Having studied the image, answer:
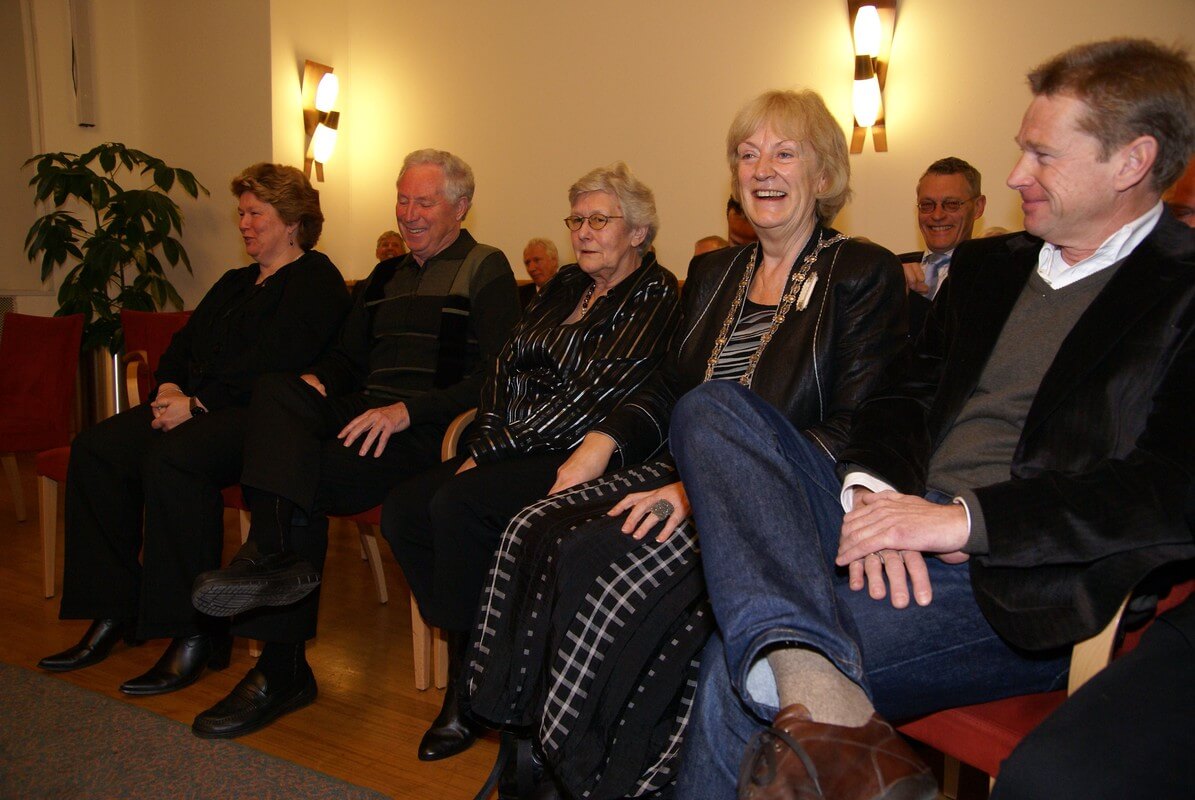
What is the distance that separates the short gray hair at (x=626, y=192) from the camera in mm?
2311

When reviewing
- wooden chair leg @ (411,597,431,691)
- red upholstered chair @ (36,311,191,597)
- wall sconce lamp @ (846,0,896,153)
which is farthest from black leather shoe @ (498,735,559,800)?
wall sconce lamp @ (846,0,896,153)

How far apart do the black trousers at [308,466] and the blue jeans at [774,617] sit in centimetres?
124

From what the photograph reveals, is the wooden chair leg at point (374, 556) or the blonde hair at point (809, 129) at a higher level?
the blonde hair at point (809, 129)

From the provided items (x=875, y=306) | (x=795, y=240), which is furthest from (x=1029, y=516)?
(x=795, y=240)

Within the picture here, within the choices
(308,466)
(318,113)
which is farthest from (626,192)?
(318,113)

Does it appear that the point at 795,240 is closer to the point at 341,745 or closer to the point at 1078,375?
the point at 1078,375

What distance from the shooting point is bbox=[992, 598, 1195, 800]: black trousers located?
101 centimetres

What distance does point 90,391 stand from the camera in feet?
18.6

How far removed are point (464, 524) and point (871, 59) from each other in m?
3.15

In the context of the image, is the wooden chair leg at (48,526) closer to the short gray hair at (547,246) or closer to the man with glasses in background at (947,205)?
A: the short gray hair at (547,246)

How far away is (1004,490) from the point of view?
1259 millimetres

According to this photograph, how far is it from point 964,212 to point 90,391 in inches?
199

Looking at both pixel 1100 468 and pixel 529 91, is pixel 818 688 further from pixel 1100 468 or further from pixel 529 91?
pixel 529 91

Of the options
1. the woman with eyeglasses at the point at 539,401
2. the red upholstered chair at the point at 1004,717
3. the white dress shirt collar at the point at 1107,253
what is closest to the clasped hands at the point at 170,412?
the woman with eyeglasses at the point at 539,401
